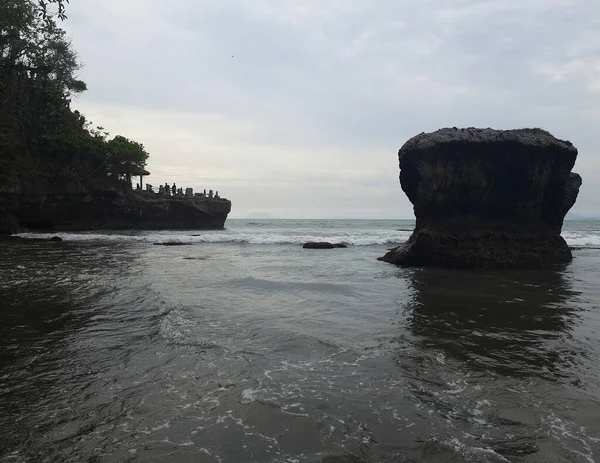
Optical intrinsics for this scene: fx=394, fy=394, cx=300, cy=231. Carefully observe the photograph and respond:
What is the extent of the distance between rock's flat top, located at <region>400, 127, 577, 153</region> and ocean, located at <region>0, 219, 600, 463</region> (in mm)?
6783

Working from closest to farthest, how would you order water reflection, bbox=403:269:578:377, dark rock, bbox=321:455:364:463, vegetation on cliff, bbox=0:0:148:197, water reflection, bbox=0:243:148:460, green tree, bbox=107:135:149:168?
dark rock, bbox=321:455:364:463 < water reflection, bbox=0:243:148:460 < water reflection, bbox=403:269:578:377 < vegetation on cliff, bbox=0:0:148:197 < green tree, bbox=107:135:149:168

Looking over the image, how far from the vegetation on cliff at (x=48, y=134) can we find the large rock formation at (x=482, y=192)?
76.8 ft

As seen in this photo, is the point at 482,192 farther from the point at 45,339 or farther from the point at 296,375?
the point at 45,339

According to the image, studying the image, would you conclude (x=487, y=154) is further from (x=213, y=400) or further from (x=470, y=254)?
(x=213, y=400)

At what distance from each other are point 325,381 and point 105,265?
465 inches

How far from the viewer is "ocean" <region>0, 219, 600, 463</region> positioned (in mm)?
3174

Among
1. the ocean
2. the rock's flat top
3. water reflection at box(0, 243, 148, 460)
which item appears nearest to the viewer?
the ocean

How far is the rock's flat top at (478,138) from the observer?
1448 centimetres

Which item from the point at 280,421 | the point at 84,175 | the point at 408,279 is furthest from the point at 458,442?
the point at 84,175

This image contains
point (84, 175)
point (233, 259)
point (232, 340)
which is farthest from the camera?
point (84, 175)

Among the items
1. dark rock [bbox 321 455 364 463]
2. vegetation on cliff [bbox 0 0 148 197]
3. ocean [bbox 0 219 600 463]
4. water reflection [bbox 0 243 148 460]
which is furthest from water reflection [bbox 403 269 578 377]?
vegetation on cliff [bbox 0 0 148 197]

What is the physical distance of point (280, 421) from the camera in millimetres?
3566

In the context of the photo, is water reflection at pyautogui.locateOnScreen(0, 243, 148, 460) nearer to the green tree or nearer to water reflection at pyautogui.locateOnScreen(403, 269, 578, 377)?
water reflection at pyautogui.locateOnScreen(403, 269, 578, 377)

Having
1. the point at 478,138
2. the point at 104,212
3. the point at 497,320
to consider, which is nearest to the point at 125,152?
the point at 104,212
